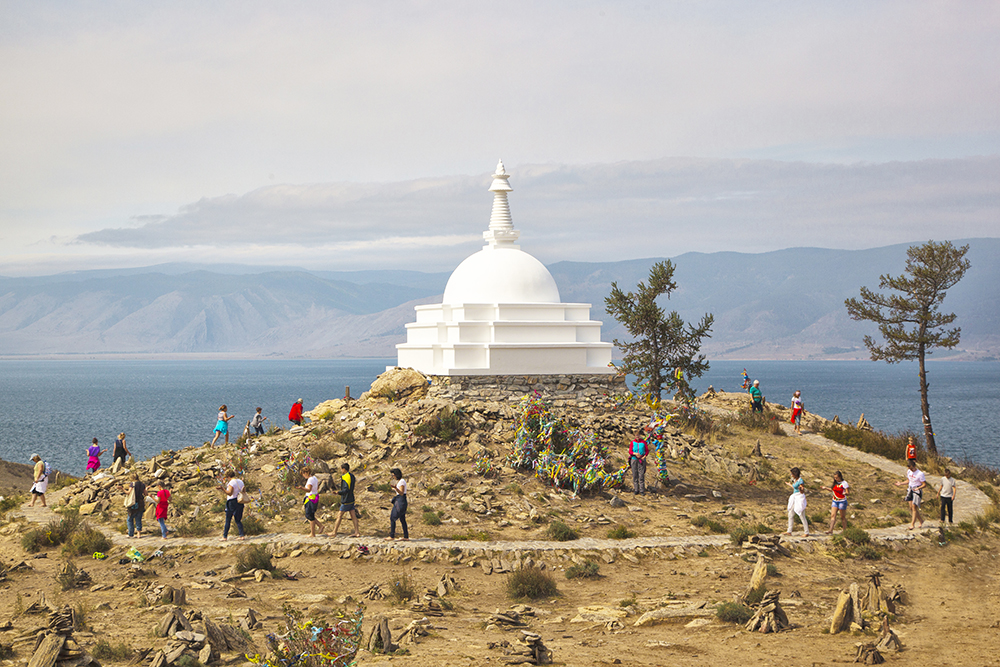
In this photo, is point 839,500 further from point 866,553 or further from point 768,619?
point 768,619

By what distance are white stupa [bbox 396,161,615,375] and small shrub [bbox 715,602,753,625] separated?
1405 cm

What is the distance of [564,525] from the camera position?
21.4 meters

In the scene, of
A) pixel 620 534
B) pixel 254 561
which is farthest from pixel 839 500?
pixel 254 561

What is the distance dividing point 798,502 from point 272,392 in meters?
107

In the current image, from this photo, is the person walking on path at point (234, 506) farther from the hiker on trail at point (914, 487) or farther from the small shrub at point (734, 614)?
the hiker on trail at point (914, 487)

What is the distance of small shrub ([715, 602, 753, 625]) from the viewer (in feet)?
50.6

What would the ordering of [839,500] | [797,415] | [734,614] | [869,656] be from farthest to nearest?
[797,415]
[839,500]
[734,614]
[869,656]

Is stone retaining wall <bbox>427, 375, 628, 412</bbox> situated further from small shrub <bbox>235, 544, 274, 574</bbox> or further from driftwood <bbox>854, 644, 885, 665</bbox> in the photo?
driftwood <bbox>854, 644, 885, 665</bbox>

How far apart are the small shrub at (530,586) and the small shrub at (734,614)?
3518mm

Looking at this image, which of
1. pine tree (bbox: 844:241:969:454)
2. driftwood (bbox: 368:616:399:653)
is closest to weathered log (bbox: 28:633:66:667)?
driftwood (bbox: 368:616:399:653)

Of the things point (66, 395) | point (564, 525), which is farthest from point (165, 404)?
point (564, 525)

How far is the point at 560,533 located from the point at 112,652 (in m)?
11.0

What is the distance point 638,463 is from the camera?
24500 millimetres

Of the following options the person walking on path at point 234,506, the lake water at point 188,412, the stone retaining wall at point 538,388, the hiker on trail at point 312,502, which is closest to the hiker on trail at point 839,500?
the stone retaining wall at point 538,388
